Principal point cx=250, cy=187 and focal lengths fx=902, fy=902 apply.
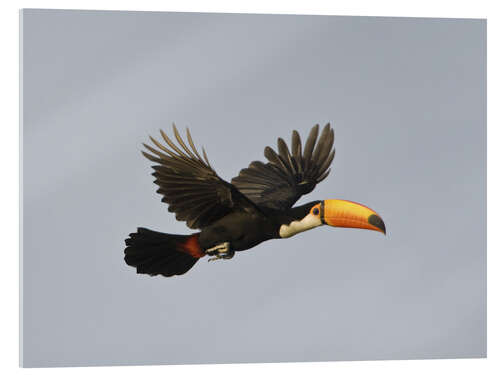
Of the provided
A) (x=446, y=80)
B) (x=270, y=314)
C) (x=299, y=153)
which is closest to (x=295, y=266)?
(x=270, y=314)

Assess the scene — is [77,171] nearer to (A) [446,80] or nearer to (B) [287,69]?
(B) [287,69]

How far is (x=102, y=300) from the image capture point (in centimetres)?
523

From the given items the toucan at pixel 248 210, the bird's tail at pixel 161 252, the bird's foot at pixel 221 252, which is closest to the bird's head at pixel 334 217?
the toucan at pixel 248 210

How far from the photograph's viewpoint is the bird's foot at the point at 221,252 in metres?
5.28

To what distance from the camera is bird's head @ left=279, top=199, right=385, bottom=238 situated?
531cm

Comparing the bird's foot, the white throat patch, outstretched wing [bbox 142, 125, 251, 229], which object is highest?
outstretched wing [bbox 142, 125, 251, 229]

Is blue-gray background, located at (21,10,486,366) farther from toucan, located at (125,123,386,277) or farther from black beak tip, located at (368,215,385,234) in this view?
black beak tip, located at (368,215,385,234)

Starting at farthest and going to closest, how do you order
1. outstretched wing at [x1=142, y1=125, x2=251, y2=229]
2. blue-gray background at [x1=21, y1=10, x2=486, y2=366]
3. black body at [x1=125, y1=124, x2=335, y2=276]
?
blue-gray background at [x1=21, y1=10, x2=486, y2=366] → black body at [x1=125, y1=124, x2=335, y2=276] → outstretched wing at [x1=142, y1=125, x2=251, y2=229]

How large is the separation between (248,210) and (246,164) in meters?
0.29

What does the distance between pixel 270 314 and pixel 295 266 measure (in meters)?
0.33

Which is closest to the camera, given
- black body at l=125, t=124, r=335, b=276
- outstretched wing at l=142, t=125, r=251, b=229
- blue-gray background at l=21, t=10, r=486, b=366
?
outstretched wing at l=142, t=125, r=251, b=229

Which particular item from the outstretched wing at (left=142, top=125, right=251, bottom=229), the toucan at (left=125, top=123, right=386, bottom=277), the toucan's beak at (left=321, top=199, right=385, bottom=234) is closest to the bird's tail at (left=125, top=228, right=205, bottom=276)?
the toucan at (left=125, top=123, right=386, bottom=277)

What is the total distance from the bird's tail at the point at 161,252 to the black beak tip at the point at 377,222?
101 cm

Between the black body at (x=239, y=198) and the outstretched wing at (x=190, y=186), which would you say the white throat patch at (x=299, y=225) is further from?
the outstretched wing at (x=190, y=186)
